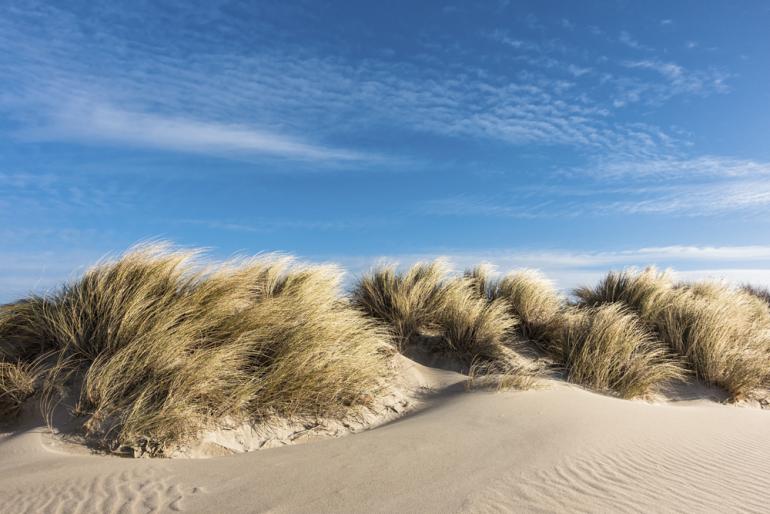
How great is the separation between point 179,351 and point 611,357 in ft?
17.7

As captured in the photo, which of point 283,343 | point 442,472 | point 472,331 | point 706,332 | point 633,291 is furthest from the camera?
point 633,291

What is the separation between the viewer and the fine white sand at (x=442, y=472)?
2881 millimetres

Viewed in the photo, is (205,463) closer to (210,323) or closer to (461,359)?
(210,323)

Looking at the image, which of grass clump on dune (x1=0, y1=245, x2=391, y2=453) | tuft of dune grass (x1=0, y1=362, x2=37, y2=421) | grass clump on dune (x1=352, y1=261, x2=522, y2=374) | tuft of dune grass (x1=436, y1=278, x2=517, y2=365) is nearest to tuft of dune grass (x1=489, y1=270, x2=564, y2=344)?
grass clump on dune (x1=352, y1=261, x2=522, y2=374)

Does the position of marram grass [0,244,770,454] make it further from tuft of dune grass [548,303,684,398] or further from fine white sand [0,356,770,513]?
fine white sand [0,356,770,513]

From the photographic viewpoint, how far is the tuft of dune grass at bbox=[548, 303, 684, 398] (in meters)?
6.59

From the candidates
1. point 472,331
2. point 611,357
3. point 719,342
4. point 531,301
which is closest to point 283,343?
point 472,331

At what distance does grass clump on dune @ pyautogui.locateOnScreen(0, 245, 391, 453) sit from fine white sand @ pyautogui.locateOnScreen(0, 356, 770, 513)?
0.41 m

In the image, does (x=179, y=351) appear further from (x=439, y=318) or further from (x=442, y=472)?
(x=439, y=318)

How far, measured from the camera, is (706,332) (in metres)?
7.58

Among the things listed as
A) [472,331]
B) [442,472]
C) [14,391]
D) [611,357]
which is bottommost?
[14,391]

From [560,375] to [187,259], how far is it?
198 inches

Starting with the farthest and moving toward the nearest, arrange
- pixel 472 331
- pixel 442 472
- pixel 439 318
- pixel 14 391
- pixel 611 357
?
pixel 439 318 → pixel 472 331 → pixel 611 357 → pixel 14 391 → pixel 442 472

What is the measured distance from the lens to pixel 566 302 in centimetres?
986
